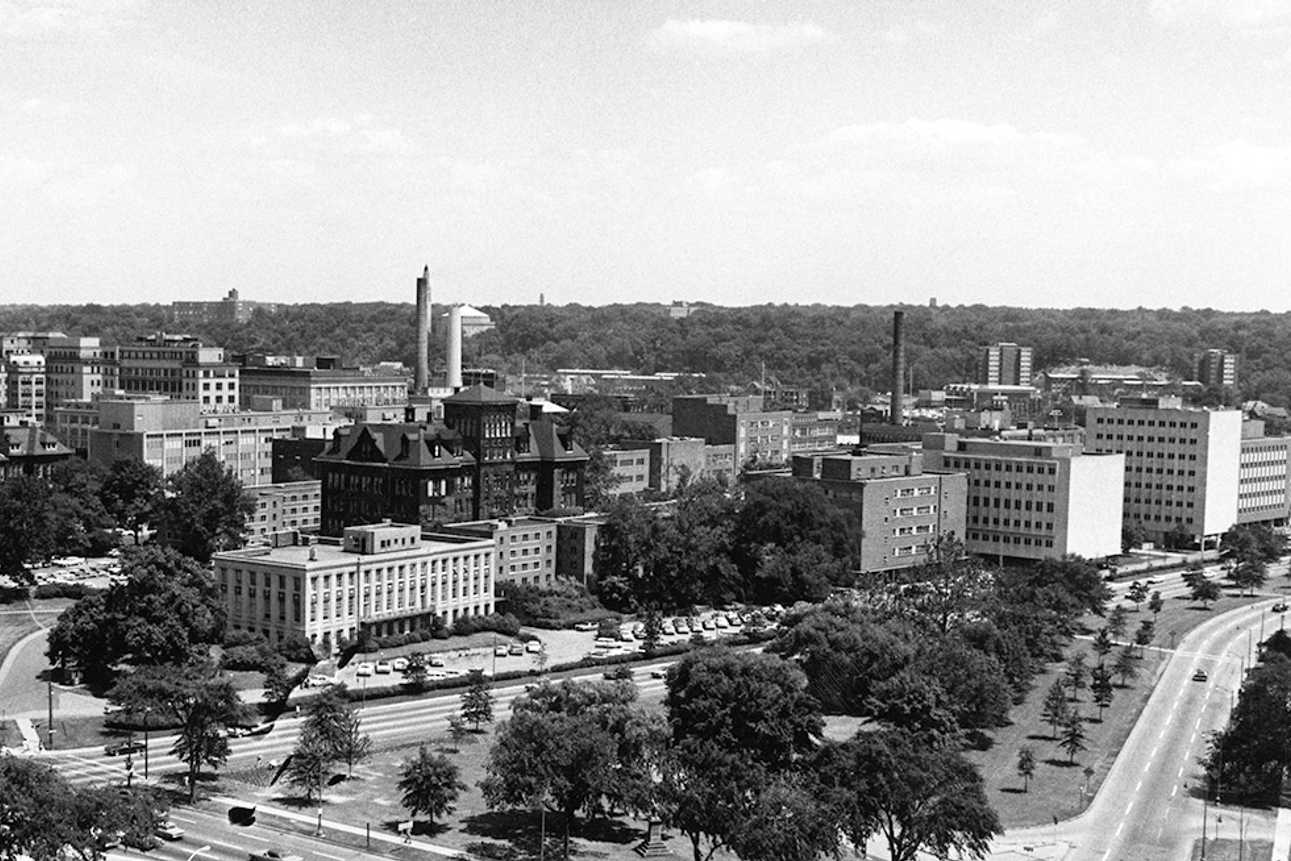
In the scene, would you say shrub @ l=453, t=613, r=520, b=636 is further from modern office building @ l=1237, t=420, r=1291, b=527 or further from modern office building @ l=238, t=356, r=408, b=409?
modern office building @ l=1237, t=420, r=1291, b=527

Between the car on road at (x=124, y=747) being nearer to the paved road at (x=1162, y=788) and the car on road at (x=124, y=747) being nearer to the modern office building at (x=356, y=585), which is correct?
the modern office building at (x=356, y=585)

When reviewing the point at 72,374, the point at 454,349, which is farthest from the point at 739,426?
the point at 72,374

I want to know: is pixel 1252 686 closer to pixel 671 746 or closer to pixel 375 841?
pixel 671 746

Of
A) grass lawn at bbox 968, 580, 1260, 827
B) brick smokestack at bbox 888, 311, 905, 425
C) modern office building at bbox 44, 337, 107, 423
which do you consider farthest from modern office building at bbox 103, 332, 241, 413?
grass lawn at bbox 968, 580, 1260, 827

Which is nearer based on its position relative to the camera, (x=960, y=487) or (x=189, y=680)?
(x=189, y=680)

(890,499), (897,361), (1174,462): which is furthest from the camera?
(897,361)

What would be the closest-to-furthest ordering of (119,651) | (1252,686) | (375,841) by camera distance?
(375,841) < (1252,686) < (119,651)

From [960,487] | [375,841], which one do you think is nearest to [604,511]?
[960,487]

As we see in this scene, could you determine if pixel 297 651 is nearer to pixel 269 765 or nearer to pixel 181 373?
pixel 269 765
